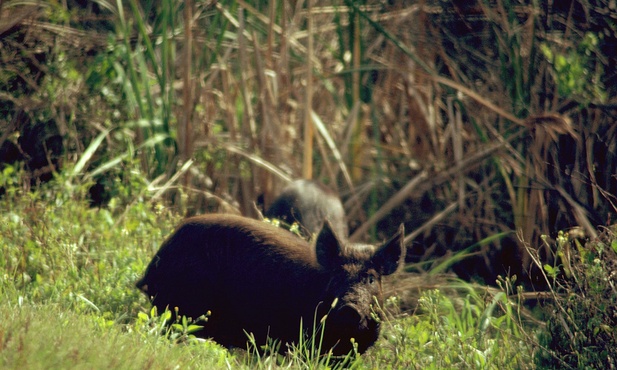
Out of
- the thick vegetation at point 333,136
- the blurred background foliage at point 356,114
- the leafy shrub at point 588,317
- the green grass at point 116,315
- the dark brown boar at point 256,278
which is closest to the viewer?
the green grass at point 116,315

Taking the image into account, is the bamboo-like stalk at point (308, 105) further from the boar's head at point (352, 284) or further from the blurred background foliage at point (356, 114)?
the boar's head at point (352, 284)

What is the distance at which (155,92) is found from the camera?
282 inches

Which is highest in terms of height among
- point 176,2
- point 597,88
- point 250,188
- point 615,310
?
point 176,2

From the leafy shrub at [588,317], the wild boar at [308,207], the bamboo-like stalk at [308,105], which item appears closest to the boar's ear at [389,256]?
the leafy shrub at [588,317]

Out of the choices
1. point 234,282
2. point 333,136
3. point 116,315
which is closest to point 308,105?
point 333,136

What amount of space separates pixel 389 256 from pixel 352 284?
0.30 metres

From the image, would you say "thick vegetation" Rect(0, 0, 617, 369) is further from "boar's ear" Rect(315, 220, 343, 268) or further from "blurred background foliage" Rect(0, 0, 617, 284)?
"boar's ear" Rect(315, 220, 343, 268)

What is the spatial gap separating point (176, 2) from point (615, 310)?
4.65 meters

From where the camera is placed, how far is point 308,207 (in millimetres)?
6270

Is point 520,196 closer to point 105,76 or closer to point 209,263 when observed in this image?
point 209,263

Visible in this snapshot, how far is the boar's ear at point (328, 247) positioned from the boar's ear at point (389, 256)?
0.21 m

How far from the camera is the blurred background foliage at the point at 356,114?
20.2ft

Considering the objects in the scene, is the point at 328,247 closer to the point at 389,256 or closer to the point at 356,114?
the point at 389,256

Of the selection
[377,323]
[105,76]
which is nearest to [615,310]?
[377,323]
